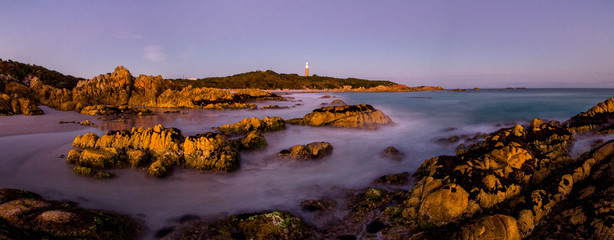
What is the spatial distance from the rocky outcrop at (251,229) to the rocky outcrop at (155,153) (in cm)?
299

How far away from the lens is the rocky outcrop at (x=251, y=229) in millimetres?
4379

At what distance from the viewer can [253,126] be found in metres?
13.0

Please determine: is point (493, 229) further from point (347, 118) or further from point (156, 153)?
point (347, 118)

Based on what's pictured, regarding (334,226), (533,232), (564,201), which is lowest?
(334,226)

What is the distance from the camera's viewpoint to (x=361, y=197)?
5.70 m

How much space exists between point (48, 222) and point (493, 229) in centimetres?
606

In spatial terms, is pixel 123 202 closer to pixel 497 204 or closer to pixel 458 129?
pixel 497 204

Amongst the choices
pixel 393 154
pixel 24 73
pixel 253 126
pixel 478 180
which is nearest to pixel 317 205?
pixel 478 180

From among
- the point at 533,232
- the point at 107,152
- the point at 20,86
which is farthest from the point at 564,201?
the point at 20,86

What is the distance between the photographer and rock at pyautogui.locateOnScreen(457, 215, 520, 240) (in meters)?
3.52

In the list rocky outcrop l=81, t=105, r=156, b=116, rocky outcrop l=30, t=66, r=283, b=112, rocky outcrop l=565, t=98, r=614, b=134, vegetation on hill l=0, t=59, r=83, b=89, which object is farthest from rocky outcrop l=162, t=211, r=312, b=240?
vegetation on hill l=0, t=59, r=83, b=89

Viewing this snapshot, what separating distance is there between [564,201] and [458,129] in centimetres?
1133

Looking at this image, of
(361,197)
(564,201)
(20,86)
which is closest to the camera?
(564,201)

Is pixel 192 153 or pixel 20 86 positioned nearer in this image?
pixel 192 153
